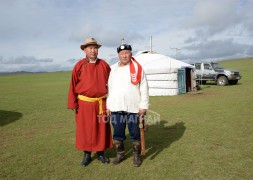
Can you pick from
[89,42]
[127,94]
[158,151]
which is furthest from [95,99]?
[158,151]

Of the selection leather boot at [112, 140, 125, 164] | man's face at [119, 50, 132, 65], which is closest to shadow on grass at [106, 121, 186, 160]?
leather boot at [112, 140, 125, 164]

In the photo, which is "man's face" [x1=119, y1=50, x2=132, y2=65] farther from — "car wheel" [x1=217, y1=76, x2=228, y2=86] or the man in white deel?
"car wheel" [x1=217, y1=76, x2=228, y2=86]

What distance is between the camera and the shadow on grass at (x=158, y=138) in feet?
15.0

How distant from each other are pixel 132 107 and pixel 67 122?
14.1 feet

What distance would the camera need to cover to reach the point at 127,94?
374cm

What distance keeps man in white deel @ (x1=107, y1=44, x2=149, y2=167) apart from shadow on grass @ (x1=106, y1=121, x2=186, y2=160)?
717 mm

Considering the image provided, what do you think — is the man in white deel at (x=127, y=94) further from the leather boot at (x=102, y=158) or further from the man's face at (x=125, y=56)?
the leather boot at (x=102, y=158)

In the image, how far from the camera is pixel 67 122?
7.51 m

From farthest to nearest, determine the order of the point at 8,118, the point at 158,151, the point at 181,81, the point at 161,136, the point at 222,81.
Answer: the point at 222,81, the point at 181,81, the point at 8,118, the point at 161,136, the point at 158,151

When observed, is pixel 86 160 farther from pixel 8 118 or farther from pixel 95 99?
pixel 8 118

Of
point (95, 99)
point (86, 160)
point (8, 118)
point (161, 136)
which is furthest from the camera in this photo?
point (8, 118)

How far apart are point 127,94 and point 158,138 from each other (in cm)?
206

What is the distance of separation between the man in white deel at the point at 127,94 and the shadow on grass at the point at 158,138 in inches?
28.2

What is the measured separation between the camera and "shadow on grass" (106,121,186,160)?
457 centimetres
